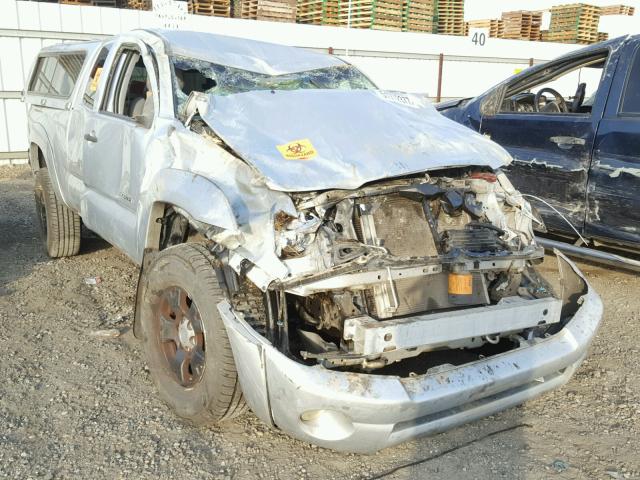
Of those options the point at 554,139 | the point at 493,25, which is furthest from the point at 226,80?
the point at 493,25

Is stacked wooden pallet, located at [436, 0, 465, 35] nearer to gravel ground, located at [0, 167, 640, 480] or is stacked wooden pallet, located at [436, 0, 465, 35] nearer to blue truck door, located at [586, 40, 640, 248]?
blue truck door, located at [586, 40, 640, 248]

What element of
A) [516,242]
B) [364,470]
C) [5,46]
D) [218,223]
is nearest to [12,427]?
[218,223]

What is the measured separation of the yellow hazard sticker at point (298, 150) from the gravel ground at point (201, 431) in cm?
137

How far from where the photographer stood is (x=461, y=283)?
293 centimetres

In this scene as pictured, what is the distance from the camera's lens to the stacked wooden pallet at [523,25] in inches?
727

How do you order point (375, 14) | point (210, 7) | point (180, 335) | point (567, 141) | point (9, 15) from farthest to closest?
point (375, 14), point (210, 7), point (9, 15), point (567, 141), point (180, 335)

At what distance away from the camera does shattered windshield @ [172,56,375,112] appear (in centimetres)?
387

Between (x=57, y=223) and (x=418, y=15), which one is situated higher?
(x=418, y=15)

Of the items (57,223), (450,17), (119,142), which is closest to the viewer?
(119,142)

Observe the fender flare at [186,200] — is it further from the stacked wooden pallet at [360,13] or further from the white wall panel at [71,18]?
the stacked wooden pallet at [360,13]

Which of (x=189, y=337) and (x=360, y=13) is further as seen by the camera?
(x=360, y=13)

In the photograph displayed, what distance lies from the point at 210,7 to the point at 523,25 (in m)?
10.2

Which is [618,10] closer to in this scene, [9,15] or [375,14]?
[375,14]

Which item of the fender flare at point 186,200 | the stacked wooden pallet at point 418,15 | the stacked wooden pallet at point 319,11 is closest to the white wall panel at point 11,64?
the stacked wooden pallet at point 319,11
